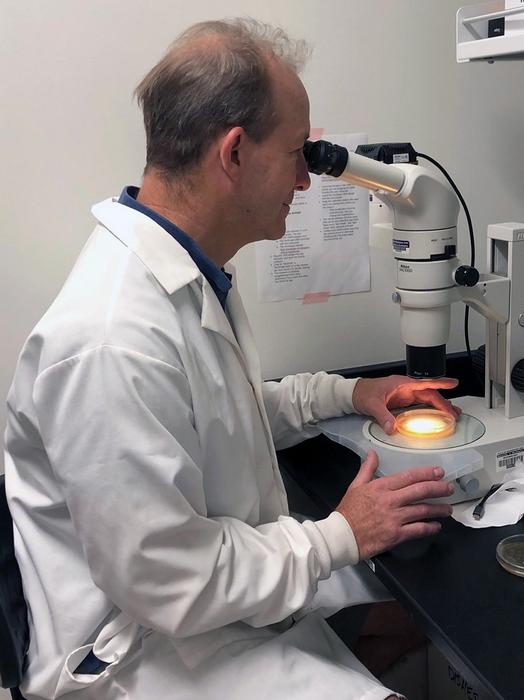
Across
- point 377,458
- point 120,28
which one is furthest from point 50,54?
→ point 377,458

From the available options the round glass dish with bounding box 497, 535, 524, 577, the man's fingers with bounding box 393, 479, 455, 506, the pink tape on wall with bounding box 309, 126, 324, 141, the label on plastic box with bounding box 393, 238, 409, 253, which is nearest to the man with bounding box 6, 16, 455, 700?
the man's fingers with bounding box 393, 479, 455, 506

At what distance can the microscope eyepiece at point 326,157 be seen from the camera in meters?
1.10

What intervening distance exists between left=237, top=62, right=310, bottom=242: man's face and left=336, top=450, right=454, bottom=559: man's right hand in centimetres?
46

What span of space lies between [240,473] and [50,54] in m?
0.96

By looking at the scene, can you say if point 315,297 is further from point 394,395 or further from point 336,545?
point 336,545

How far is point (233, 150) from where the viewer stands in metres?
1.03

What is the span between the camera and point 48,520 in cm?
101

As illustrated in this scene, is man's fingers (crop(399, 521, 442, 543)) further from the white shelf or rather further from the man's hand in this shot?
the white shelf

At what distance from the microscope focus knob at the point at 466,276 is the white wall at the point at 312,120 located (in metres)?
0.52

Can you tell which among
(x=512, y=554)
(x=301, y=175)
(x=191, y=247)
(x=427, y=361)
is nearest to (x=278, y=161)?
(x=301, y=175)

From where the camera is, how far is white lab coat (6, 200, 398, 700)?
0.87 meters

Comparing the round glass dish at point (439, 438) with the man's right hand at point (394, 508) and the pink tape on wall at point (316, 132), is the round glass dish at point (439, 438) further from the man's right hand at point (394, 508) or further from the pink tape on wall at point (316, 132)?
the pink tape on wall at point (316, 132)

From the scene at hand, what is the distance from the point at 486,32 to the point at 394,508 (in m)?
0.88

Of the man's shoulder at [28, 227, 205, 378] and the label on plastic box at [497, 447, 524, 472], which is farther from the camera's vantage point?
the label on plastic box at [497, 447, 524, 472]
